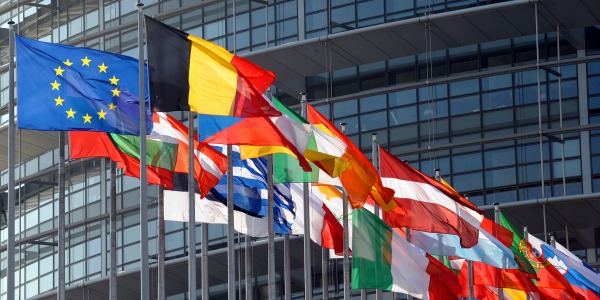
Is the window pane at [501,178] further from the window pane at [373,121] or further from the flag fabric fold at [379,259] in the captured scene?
the flag fabric fold at [379,259]

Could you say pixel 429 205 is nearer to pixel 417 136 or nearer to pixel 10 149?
pixel 10 149

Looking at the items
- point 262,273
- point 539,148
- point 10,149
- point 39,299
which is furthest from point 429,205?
point 39,299

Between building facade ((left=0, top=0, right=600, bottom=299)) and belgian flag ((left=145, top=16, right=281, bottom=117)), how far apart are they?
2892 centimetres

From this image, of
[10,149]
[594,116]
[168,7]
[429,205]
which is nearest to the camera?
[10,149]

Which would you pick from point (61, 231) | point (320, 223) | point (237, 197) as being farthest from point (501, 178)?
point (61, 231)

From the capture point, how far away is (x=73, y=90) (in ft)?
90.3

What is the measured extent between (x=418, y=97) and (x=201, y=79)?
1243 inches

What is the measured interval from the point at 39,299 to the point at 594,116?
23227 millimetres

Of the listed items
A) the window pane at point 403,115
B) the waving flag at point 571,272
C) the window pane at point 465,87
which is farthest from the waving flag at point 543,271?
the window pane at point 403,115

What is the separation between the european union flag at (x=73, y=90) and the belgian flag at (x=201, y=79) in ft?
1.76

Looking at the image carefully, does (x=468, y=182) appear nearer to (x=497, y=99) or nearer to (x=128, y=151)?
(x=497, y=99)

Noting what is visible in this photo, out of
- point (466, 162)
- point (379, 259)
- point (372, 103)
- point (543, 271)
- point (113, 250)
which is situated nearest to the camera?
point (113, 250)

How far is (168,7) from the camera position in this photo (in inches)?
2415

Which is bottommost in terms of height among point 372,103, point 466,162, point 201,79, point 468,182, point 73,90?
point 73,90
